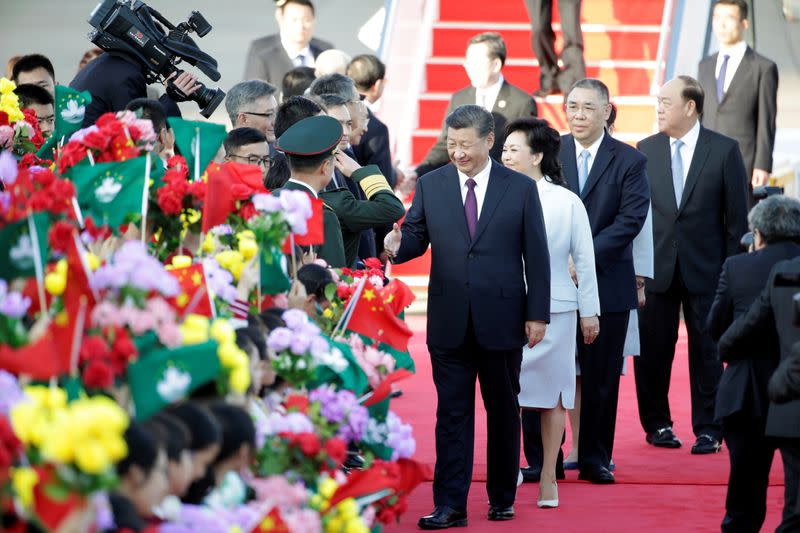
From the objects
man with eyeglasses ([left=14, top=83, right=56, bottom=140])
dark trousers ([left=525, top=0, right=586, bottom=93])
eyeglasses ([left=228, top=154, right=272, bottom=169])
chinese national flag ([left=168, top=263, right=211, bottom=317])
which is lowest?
chinese national flag ([left=168, top=263, right=211, bottom=317])

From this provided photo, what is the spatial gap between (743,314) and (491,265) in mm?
931

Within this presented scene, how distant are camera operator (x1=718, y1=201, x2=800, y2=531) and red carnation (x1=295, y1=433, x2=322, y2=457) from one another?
1659 mm

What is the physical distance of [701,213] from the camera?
22.3 feet

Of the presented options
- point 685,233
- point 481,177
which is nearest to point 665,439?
point 685,233

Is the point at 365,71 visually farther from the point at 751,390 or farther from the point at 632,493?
the point at 751,390

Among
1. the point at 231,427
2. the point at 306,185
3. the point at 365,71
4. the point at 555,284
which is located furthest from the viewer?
the point at 365,71

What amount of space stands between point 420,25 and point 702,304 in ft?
20.5

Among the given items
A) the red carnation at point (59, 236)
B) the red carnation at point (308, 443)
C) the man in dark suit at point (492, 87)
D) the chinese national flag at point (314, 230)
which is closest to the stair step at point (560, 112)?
the man in dark suit at point (492, 87)

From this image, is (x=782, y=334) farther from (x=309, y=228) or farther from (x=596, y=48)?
(x=596, y=48)

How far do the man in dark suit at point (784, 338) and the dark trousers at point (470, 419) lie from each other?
0.98 meters

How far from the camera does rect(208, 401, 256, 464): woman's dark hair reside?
8.41 ft

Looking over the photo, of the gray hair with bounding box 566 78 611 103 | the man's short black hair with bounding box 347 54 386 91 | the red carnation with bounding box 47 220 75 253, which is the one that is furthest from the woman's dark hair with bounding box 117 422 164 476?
the man's short black hair with bounding box 347 54 386 91

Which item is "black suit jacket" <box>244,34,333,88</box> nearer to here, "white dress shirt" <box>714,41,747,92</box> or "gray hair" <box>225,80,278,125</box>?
"white dress shirt" <box>714,41,747,92</box>

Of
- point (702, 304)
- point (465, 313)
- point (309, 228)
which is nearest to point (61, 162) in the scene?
point (309, 228)
